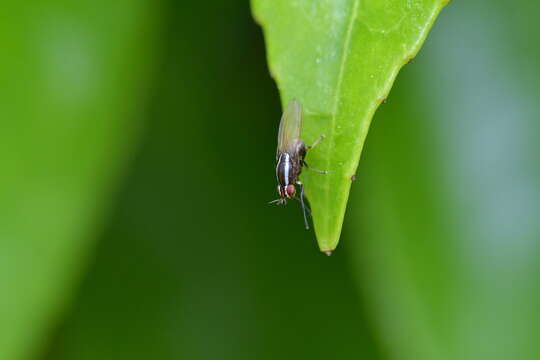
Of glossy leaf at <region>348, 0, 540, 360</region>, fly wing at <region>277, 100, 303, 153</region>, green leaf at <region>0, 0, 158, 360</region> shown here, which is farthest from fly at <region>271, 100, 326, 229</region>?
green leaf at <region>0, 0, 158, 360</region>

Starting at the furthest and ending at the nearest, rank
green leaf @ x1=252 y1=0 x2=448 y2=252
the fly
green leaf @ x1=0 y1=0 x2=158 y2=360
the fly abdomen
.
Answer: the fly abdomen < the fly < green leaf @ x1=0 y1=0 x2=158 y2=360 < green leaf @ x1=252 y1=0 x2=448 y2=252

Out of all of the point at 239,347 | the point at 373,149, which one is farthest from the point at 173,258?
the point at 373,149

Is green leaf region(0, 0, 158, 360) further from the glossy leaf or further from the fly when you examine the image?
the glossy leaf

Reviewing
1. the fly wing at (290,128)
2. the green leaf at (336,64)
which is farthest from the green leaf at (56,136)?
the green leaf at (336,64)

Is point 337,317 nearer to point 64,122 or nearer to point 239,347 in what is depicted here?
point 239,347

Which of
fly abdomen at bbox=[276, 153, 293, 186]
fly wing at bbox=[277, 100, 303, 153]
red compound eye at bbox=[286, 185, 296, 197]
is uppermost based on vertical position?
fly wing at bbox=[277, 100, 303, 153]

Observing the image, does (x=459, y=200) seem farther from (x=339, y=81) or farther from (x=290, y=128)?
(x=339, y=81)

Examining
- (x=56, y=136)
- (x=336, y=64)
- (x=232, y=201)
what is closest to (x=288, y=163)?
(x=232, y=201)

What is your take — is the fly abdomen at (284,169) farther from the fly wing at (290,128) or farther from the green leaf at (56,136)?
the green leaf at (56,136)
